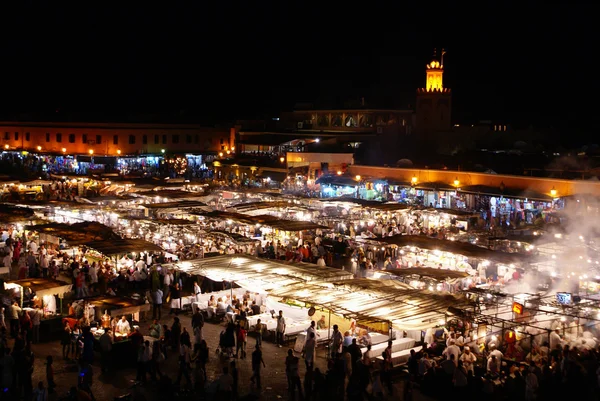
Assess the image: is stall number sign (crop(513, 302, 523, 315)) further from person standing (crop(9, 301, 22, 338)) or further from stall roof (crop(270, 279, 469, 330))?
person standing (crop(9, 301, 22, 338))

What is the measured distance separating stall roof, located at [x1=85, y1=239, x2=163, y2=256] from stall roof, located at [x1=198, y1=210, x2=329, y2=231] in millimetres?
4627

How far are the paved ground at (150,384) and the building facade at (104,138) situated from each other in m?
39.1

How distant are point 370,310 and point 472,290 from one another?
8.69 ft

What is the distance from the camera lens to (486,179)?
3020 centimetres

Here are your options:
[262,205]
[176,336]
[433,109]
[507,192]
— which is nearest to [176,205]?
[262,205]

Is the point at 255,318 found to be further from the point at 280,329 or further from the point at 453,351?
the point at 453,351

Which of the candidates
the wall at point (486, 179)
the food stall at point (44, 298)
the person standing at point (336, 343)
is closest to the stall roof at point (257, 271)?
the person standing at point (336, 343)

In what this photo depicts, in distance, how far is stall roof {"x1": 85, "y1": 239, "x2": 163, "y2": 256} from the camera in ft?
57.1

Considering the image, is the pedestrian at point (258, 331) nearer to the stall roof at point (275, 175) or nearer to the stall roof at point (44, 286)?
the stall roof at point (44, 286)

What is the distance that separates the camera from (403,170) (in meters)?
33.5

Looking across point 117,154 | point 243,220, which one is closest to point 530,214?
point 243,220

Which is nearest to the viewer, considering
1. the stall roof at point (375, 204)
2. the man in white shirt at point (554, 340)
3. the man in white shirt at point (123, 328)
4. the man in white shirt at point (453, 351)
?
the man in white shirt at point (453, 351)

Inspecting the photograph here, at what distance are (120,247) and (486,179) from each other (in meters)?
17.7

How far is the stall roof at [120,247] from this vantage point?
17.4m
